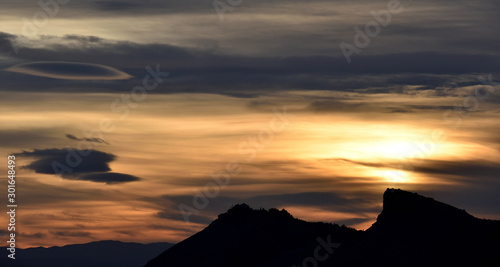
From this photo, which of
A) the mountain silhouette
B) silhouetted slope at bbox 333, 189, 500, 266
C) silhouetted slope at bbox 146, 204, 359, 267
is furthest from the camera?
silhouetted slope at bbox 146, 204, 359, 267

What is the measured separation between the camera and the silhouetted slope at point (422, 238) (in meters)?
80.6

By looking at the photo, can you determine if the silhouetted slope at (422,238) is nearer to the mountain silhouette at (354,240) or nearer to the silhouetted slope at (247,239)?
the mountain silhouette at (354,240)

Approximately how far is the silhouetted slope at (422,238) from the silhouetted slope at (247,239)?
887cm

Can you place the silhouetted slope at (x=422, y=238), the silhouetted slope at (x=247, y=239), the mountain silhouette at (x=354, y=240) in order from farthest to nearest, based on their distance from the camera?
the silhouetted slope at (x=247, y=239) → the mountain silhouette at (x=354, y=240) → the silhouetted slope at (x=422, y=238)

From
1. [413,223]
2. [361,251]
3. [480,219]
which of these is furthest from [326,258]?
[480,219]

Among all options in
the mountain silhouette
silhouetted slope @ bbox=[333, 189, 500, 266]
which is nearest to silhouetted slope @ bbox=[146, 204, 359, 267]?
the mountain silhouette

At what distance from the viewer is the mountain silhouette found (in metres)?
81.5

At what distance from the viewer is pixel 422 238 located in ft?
273

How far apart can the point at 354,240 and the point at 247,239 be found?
59.7ft

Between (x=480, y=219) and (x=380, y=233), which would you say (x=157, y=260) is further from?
(x=480, y=219)

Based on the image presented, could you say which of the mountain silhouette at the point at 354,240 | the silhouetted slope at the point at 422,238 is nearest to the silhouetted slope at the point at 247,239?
the mountain silhouette at the point at 354,240

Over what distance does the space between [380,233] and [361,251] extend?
3.16 metres

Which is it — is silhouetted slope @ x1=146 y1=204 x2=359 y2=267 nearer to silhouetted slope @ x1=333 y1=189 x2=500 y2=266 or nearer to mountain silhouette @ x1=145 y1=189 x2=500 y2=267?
mountain silhouette @ x1=145 y1=189 x2=500 y2=267

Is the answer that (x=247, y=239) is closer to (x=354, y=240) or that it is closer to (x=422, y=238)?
(x=354, y=240)
